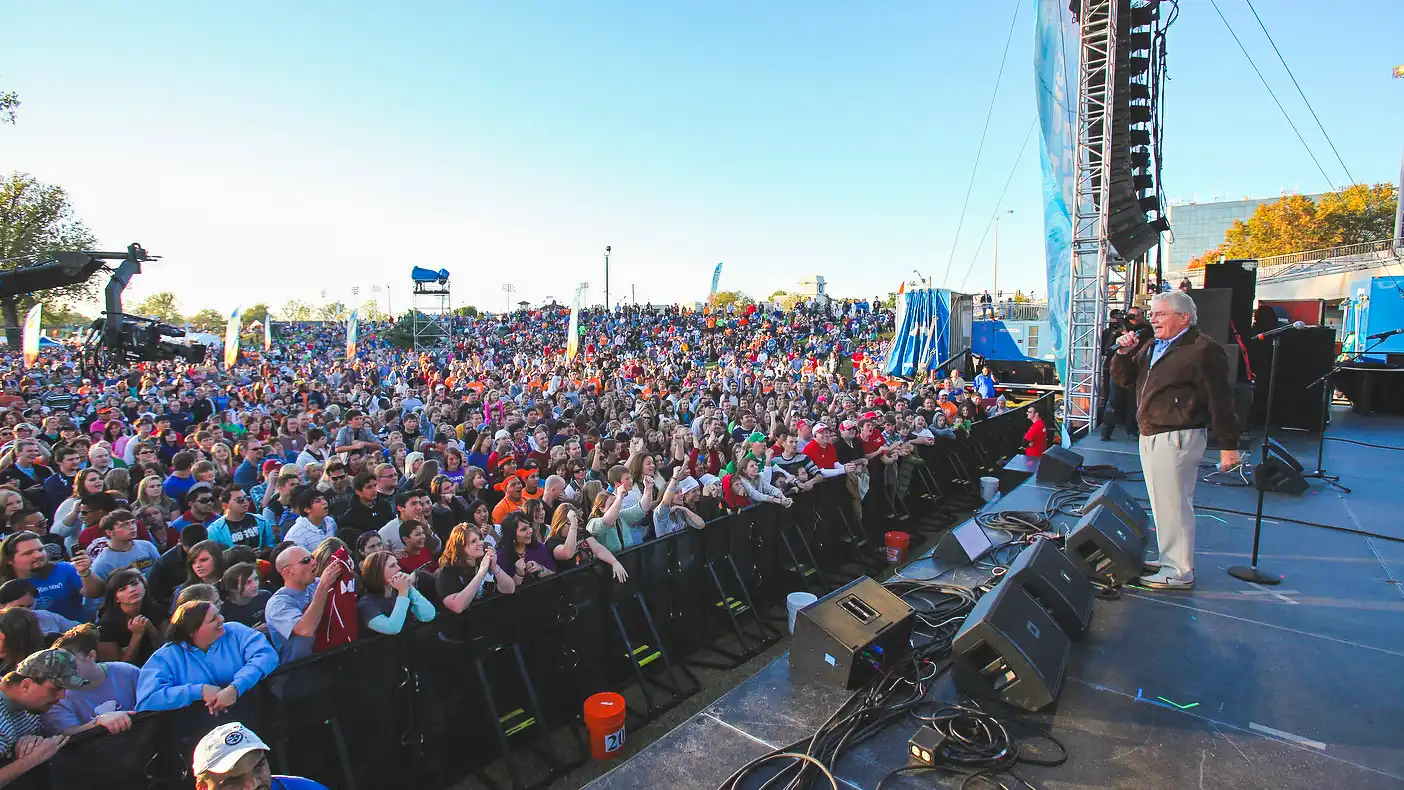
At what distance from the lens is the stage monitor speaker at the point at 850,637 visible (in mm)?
2922

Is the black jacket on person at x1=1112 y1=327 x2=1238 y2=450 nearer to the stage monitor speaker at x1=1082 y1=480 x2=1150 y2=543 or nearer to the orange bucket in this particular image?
the stage monitor speaker at x1=1082 y1=480 x2=1150 y2=543

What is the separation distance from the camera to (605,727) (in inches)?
171

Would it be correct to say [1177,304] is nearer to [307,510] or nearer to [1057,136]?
[307,510]

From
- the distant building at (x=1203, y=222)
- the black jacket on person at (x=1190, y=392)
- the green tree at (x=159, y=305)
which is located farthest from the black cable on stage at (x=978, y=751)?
the green tree at (x=159, y=305)

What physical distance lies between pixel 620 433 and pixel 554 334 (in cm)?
2985

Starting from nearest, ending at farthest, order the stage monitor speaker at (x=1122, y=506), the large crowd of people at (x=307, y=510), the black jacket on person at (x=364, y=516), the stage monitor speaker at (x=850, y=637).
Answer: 1. the stage monitor speaker at (x=850, y=637)
2. the large crowd of people at (x=307, y=510)
3. the stage monitor speaker at (x=1122, y=506)
4. the black jacket on person at (x=364, y=516)

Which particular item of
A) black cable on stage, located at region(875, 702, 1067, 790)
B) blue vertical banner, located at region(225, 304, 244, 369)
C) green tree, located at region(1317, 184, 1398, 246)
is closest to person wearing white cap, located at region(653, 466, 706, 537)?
black cable on stage, located at region(875, 702, 1067, 790)

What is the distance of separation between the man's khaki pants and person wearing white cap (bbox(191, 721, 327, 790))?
4375mm

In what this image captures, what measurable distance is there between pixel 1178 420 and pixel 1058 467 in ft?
10.7

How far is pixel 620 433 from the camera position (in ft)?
31.2

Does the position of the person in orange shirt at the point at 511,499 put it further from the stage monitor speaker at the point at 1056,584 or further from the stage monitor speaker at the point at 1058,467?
the stage monitor speaker at the point at 1058,467

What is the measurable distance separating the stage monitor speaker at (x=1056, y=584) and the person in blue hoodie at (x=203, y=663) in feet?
11.9

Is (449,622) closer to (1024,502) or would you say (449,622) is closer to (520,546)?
(520,546)

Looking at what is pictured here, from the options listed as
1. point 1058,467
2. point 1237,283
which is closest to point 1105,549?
point 1058,467
